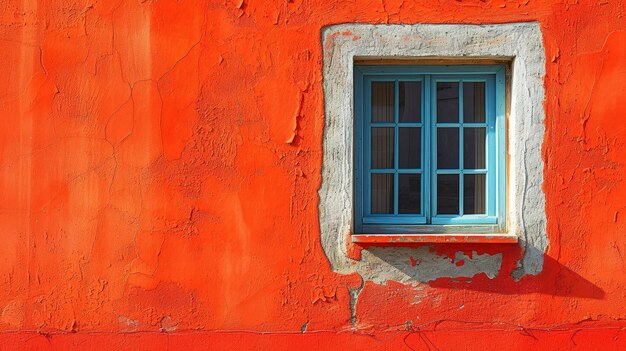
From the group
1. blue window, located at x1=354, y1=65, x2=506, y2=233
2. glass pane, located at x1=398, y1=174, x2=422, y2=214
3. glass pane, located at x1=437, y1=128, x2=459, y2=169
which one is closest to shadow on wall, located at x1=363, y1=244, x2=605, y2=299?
blue window, located at x1=354, y1=65, x2=506, y2=233

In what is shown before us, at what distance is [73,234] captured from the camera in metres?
4.51

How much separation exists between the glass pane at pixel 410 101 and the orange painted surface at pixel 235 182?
465 millimetres

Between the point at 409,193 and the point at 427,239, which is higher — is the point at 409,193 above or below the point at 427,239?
above

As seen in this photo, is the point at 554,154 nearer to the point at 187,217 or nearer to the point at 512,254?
the point at 512,254

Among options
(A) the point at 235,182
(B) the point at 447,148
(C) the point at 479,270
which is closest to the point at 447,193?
(B) the point at 447,148

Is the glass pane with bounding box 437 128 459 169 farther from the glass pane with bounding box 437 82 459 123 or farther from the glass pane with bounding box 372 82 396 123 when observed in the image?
the glass pane with bounding box 372 82 396 123

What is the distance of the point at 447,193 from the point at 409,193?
25cm

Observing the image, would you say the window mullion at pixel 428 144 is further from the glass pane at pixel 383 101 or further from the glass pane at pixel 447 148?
the glass pane at pixel 383 101

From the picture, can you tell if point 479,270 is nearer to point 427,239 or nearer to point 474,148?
point 427,239

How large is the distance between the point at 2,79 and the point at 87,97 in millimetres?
561

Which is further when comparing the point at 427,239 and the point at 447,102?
the point at 447,102

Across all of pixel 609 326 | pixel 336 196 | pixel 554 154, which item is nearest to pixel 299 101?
pixel 336 196

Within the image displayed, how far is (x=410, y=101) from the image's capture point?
4.71 meters

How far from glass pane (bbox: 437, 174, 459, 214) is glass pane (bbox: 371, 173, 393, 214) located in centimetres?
32
